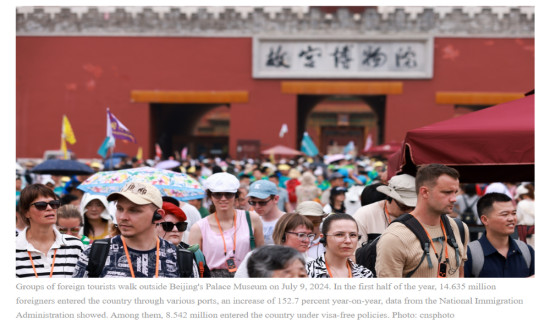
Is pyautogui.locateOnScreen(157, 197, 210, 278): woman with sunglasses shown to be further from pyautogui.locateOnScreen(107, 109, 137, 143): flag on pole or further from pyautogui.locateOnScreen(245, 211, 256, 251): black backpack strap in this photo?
pyautogui.locateOnScreen(107, 109, 137, 143): flag on pole

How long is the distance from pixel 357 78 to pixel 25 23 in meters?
11.2

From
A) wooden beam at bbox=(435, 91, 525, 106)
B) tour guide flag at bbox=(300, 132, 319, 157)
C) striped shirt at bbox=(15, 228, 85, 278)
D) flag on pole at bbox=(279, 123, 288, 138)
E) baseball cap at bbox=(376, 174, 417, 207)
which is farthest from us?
wooden beam at bbox=(435, 91, 525, 106)

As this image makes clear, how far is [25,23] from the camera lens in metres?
22.3

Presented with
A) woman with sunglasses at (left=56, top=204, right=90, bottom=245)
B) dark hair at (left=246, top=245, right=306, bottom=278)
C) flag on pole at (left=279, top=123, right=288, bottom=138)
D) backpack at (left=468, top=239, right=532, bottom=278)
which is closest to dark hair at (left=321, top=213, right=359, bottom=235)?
dark hair at (left=246, top=245, right=306, bottom=278)

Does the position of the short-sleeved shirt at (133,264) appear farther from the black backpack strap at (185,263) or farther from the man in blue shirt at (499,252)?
the man in blue shirt at (499,252)

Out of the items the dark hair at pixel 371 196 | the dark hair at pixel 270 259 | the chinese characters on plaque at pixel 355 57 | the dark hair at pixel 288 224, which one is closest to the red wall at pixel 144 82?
the chinese characters on plaque at pixel 355 57

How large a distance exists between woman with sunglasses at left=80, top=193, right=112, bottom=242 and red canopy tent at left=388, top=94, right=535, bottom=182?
2.86 meters

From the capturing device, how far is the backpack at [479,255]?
4000 mm

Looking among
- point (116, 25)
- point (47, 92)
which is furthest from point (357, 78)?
point (47, 92)

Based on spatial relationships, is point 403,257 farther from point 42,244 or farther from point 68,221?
point 68,221

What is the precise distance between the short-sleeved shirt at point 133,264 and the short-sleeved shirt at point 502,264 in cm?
189

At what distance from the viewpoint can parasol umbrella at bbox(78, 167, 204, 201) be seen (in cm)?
596

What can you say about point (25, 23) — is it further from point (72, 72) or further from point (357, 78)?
point (357, 78)
